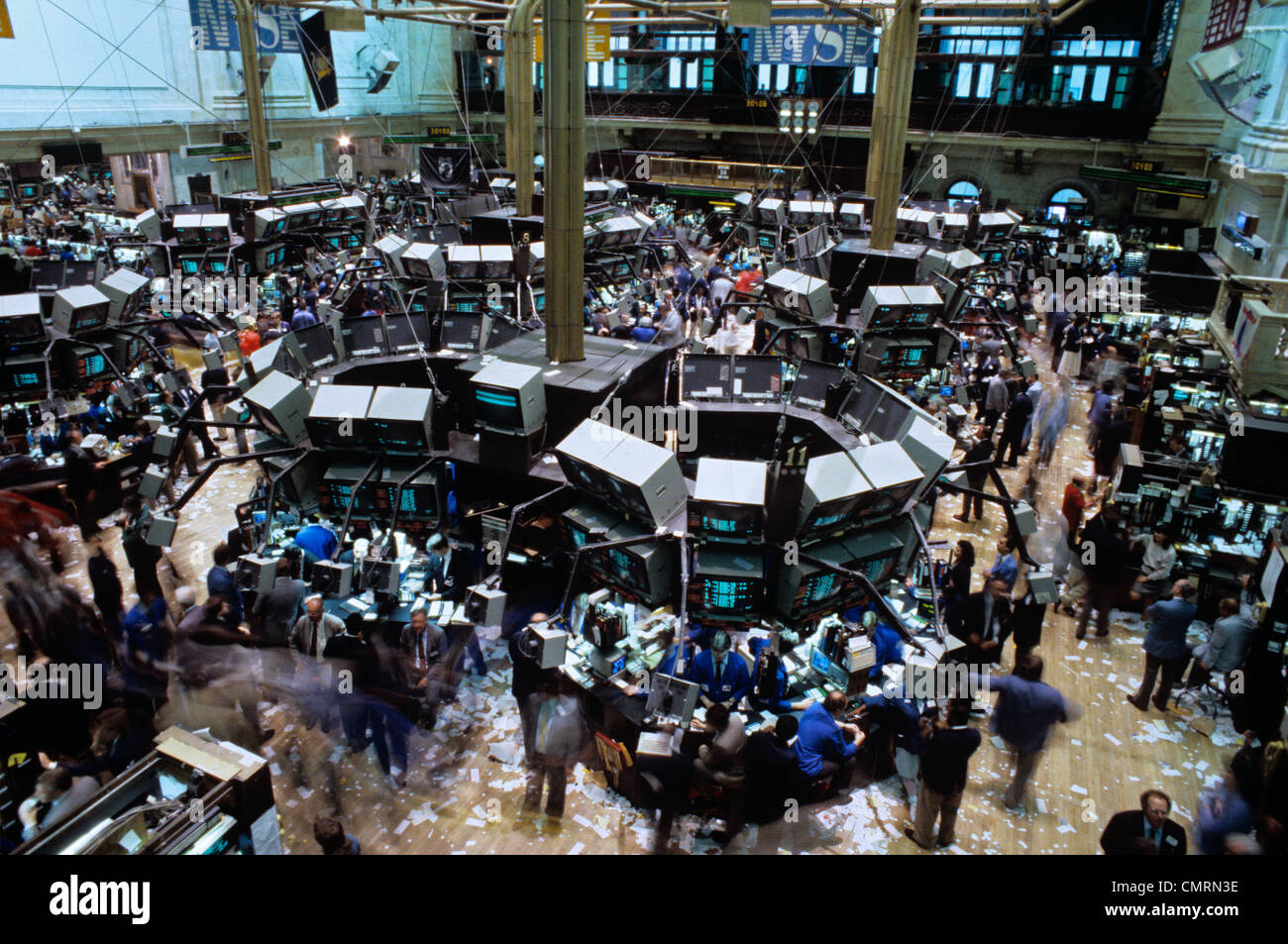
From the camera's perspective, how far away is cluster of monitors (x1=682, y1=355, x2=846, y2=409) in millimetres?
10266

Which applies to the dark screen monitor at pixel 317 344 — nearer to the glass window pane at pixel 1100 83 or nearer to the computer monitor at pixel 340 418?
the computer monitor at pixel 340 418

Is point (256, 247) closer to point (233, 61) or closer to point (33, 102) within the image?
point (33, 102)

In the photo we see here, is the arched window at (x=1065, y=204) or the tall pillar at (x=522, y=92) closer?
the tall pillar at (x=522, y=92)

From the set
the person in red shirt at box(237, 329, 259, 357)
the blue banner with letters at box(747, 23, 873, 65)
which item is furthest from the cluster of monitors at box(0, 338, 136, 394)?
the blue banner with letters at box(747, 23, 873, 65)

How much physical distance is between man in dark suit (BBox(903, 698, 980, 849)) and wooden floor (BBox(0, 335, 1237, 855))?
0.69ft

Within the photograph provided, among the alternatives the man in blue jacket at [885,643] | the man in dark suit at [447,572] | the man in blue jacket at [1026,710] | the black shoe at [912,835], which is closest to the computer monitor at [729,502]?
the man in blue jacket at [885,643]

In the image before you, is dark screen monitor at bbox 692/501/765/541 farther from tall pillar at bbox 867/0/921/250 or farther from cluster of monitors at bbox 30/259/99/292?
cluster of monitors at bbox 30/259/99/292

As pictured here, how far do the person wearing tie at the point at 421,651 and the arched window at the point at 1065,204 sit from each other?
Result: 2791 cm

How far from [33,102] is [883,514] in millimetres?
28146

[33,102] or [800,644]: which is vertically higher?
[33,102]

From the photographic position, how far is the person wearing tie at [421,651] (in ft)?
23.2

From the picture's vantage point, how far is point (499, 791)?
6852 mm

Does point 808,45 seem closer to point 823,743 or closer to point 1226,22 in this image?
point 1226,22
